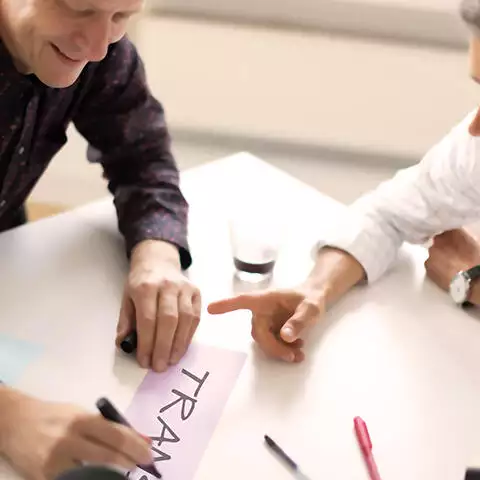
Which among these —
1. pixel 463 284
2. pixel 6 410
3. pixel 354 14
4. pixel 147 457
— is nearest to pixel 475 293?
pixel 463 284

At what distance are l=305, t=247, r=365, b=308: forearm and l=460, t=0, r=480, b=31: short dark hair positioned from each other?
38cm

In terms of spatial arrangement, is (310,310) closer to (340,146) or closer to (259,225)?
(259,225)

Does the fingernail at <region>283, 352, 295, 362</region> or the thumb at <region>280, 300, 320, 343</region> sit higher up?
the thumb at <region>280, 300, 320, 343</region>

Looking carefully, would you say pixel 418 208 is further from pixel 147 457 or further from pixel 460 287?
pixel 147 457

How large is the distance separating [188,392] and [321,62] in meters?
1.27

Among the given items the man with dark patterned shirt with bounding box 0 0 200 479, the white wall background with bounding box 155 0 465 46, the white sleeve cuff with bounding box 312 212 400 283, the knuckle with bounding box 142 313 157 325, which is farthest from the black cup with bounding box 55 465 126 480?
the white wall background with bounding box 155 0 465 46

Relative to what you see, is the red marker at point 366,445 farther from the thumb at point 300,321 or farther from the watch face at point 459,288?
the watch face at point 459,288

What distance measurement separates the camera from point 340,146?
2.04 metres

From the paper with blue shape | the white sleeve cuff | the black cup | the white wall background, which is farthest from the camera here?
the white wall background

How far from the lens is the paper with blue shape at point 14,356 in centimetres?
88

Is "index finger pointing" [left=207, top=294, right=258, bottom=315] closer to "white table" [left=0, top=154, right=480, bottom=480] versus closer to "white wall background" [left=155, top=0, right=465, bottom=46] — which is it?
"white table" [left=0, top=154, right=480, bottom=480]

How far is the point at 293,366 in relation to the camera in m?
0.94

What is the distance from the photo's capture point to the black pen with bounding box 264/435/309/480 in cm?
78

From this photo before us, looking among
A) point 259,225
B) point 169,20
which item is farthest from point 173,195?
point 169,20
